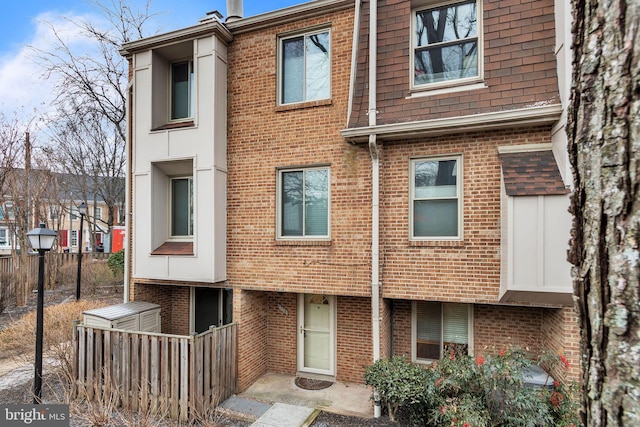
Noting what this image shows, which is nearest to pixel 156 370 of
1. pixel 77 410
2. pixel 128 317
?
pixel 77 410

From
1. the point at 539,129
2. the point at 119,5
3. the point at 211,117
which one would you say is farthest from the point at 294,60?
the point at 119,5

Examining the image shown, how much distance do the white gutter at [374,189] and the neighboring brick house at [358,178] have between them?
4 cm

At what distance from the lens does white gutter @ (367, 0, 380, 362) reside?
5992 mm

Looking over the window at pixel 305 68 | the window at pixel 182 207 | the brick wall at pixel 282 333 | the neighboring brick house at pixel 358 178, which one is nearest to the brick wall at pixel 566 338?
the neighboring brick house at pixel 358 178

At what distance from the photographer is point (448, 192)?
5.92 m

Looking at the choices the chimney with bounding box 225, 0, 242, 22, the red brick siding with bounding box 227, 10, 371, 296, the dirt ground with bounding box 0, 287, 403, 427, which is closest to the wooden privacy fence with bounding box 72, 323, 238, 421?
the dirt ground with bounding box 0, 287, 403, 427

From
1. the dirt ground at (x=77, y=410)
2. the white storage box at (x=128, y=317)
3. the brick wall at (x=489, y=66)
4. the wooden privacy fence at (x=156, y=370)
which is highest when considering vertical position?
the brick wall at (x=489, y=66)

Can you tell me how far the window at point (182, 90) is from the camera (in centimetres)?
776

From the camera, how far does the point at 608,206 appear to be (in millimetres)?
1083

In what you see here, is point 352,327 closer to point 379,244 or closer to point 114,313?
point 379,244

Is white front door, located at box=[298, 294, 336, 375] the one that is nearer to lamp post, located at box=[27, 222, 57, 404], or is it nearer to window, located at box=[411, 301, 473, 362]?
window, located at box=[411, 301, 473, 362]

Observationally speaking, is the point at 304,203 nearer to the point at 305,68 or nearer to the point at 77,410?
the point at 305,68

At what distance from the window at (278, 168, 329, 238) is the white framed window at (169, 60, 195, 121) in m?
2.91

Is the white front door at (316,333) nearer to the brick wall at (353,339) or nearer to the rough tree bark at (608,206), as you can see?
the brick wall at (353,339)
